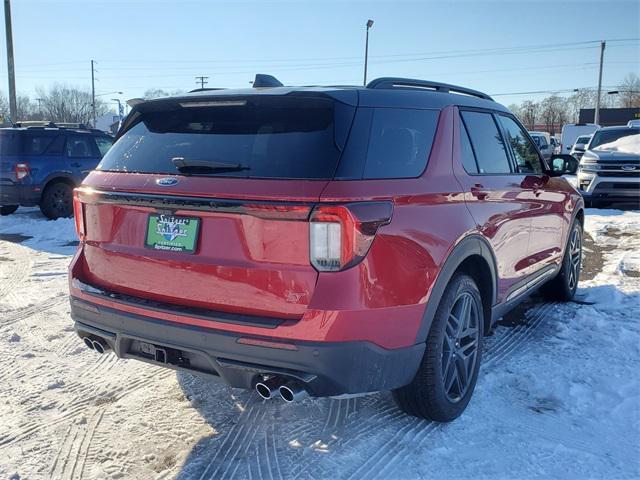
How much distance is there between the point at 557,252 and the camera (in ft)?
17.1

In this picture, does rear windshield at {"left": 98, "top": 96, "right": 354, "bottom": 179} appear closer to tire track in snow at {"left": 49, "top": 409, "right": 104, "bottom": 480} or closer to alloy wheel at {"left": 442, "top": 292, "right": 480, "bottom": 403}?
alloy wheel at {"left": 442, "top": 292, "right": 480, "bottom": 403}

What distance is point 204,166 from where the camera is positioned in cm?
269

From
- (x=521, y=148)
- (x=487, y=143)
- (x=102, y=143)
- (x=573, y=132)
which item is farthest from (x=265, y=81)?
(x=573, y=132)

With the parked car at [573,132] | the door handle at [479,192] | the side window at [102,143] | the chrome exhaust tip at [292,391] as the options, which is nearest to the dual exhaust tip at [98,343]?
the chrome exhaust tip at [292,391]

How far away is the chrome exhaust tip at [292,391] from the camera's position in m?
2.48

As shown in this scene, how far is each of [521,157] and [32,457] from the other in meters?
3.88

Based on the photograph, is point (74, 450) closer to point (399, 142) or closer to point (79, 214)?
point (79, 214)

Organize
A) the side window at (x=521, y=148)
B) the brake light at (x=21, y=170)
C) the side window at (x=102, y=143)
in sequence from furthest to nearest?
the side window at (x=102, y=143)
the brake light at (x=21, y=170)
the side window at (x=521, y=148)

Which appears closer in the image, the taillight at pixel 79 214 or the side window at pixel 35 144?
the taillight at pixel 79 214

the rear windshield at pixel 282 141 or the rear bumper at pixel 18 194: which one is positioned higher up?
the rear windshield at pixel 282 141

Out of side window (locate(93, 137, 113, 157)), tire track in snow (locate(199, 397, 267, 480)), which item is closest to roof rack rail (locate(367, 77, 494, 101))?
tire track in snow (locate(199, 397, 267, 480))

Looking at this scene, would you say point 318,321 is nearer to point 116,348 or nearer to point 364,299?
point 364,299

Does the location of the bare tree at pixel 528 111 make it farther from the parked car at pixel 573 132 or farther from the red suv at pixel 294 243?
the red suv at pixel 294 243

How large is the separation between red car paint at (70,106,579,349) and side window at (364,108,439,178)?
58 millimetres
